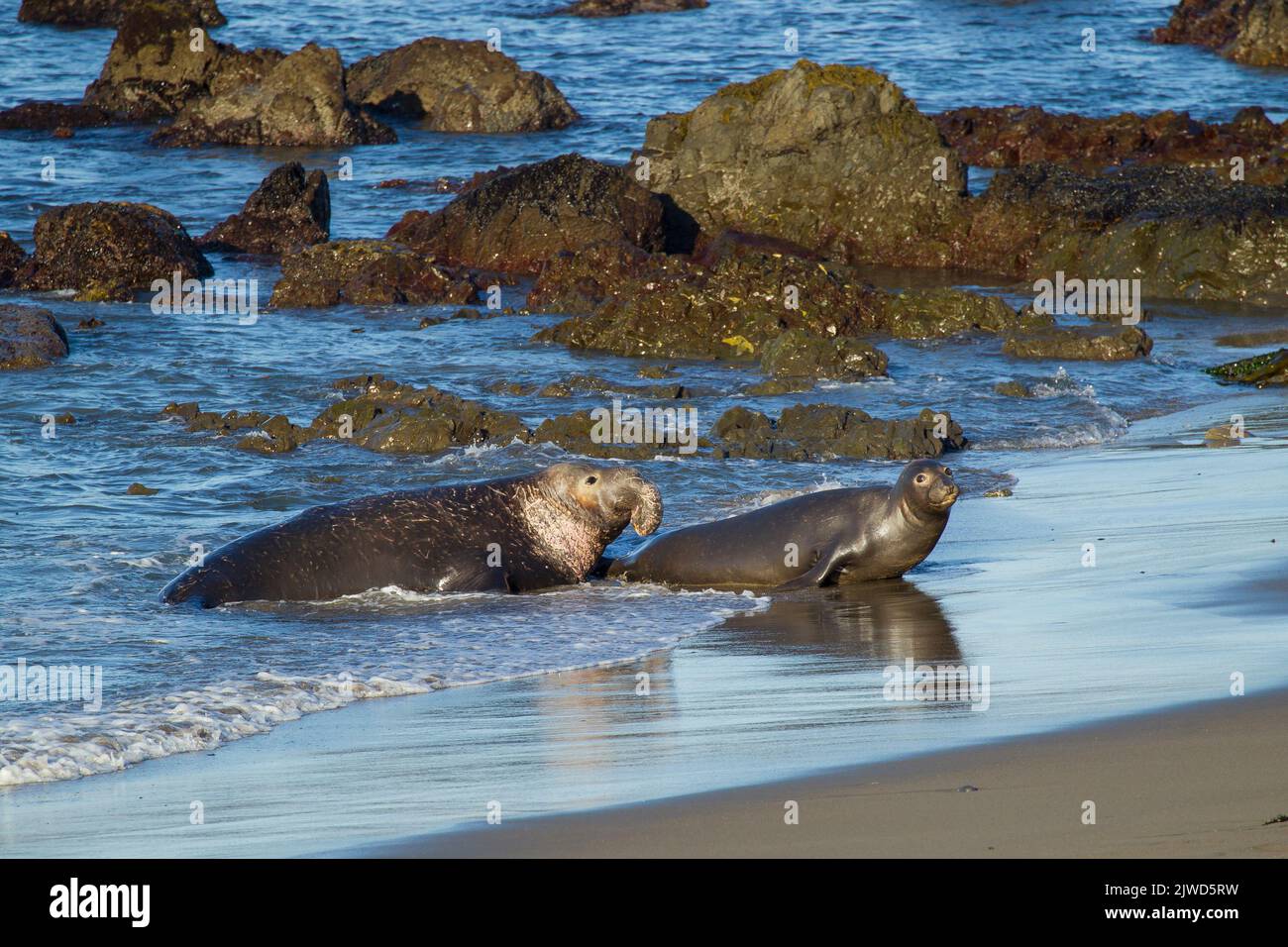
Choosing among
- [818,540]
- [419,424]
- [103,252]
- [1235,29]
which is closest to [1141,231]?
[419,424]

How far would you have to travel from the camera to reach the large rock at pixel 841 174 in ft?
63.7

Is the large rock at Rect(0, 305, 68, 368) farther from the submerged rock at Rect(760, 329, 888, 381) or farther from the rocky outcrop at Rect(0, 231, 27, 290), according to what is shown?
the submerged rock at Rect(760, 329, 888, 381)

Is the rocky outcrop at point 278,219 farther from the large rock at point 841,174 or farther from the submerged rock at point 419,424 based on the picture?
the submerged rock at point 419,424

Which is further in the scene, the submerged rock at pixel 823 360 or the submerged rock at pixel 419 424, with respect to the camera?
the submerged rock at pixel 823 360

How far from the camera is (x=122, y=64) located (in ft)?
101

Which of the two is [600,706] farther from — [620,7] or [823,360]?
[620,7]

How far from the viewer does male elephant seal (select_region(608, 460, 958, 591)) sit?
26.7 ft

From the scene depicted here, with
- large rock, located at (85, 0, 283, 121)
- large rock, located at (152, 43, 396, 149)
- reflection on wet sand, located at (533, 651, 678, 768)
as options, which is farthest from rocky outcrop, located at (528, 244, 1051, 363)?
large rock, located at (85, 0, 283, 121)

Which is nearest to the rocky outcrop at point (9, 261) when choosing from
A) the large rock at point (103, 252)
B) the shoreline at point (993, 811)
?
the large rock at point (103, 252)

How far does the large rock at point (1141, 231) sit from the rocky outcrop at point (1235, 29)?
16.3 m
